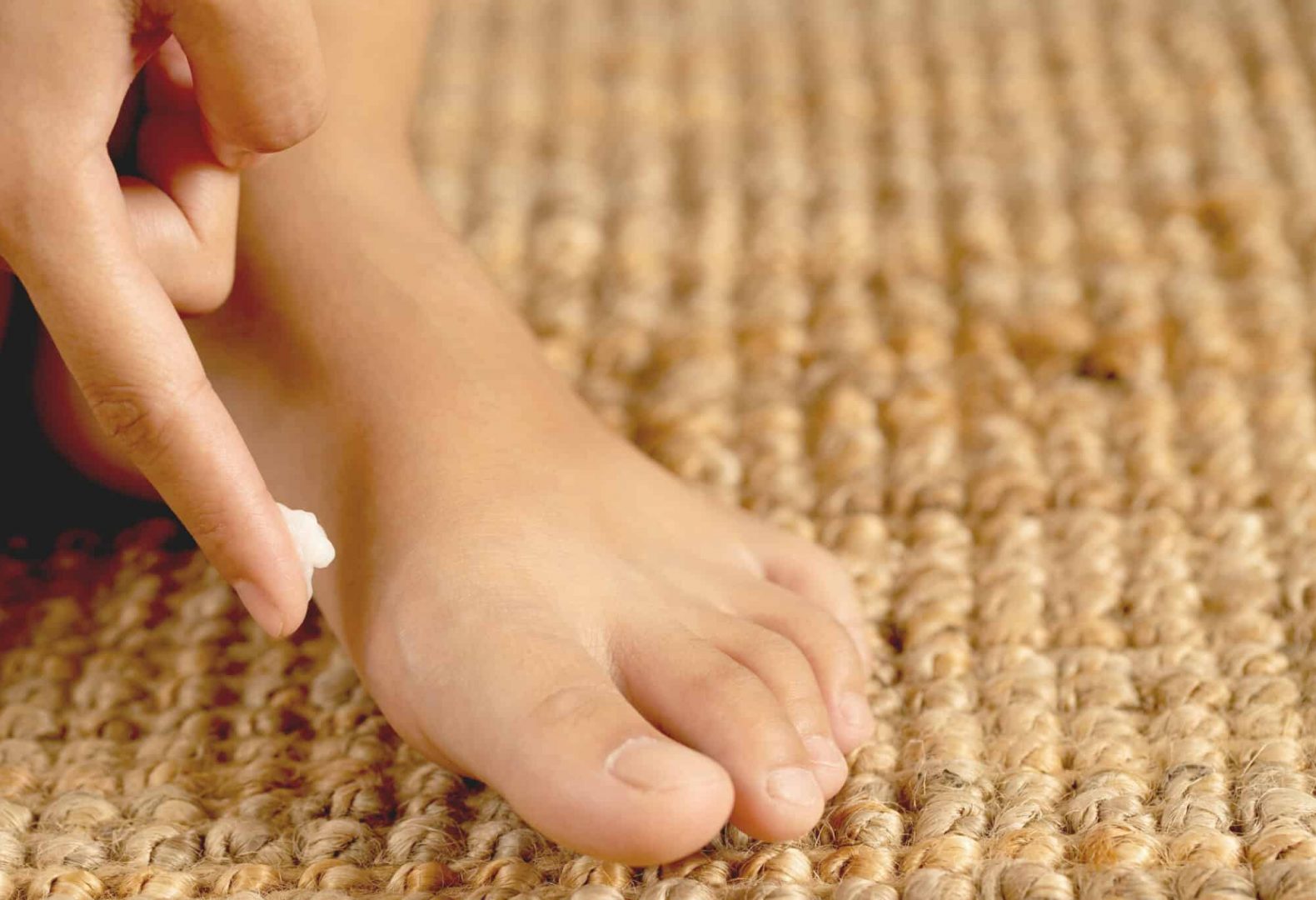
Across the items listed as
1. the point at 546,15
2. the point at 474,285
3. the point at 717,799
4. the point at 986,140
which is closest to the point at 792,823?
the point at 717,799

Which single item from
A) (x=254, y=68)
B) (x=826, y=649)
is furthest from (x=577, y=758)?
(x=254, y=68)

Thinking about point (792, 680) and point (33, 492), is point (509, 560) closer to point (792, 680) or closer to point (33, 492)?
point (792, 680)

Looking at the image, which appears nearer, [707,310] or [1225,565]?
[1225,565]

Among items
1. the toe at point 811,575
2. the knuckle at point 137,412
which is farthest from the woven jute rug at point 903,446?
the knuckle at point 137,412

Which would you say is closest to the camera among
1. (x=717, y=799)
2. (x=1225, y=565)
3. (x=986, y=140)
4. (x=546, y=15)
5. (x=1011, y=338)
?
(x=717, y=799)

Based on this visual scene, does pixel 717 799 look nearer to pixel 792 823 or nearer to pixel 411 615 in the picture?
pixel 792 823

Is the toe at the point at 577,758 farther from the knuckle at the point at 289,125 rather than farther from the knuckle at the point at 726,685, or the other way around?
the knuckle at the point at 289,125

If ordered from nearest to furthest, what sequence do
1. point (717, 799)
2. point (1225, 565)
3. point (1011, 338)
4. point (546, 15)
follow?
point (717, 799) → point (1225, 565) → point (1011, 338) → point (546, 15)
